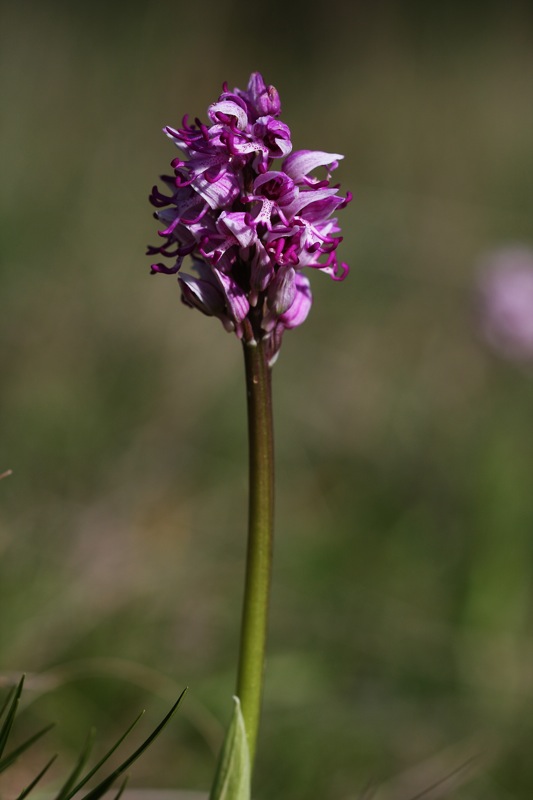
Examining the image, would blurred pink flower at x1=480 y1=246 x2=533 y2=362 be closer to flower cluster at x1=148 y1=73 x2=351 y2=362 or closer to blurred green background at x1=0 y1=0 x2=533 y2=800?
blurred green background at x1=0 y1=0 x2=533 y2=800

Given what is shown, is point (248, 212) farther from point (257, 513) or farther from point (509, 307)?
point (509, 307)

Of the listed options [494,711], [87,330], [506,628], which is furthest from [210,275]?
[87,330]

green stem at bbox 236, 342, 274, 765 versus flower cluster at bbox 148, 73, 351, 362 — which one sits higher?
flower cluster at bbox 148, 73, 351, 362

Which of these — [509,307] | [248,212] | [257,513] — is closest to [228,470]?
[509,307]

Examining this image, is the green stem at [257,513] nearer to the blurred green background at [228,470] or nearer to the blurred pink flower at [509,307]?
the blurred green background at [228,470]

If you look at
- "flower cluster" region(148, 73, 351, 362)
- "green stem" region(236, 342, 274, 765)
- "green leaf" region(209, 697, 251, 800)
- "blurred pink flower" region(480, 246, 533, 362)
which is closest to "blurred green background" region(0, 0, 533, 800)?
"blurred pink flower" region(480, 246, 533, 362)

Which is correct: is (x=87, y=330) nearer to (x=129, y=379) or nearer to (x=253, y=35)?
(x=129, y=379)

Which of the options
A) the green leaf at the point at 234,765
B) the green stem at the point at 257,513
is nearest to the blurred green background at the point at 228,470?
the green leaf at the point at 234,765
